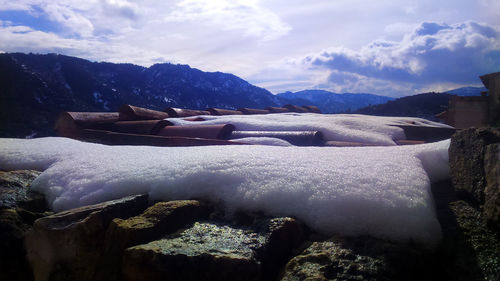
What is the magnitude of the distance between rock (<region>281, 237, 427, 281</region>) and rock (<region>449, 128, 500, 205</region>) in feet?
1.53

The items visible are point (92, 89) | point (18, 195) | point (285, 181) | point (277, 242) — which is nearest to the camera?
point (277, 242)

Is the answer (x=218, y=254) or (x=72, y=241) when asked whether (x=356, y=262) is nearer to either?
(x=218, y=254)

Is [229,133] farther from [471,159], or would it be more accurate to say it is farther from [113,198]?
[471,159]

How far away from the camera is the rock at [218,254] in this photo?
111cm

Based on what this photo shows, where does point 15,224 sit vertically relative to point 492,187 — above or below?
below

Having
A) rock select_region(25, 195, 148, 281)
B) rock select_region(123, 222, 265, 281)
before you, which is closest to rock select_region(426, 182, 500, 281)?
rock select_region(123, 222, 265, 281)

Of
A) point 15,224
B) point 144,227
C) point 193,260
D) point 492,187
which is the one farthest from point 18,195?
point 492,187

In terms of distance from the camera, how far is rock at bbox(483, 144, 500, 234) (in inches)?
42.4

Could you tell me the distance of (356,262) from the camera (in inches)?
42.8

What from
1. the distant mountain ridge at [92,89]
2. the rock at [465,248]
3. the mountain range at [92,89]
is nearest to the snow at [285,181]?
the rock at [465,248]

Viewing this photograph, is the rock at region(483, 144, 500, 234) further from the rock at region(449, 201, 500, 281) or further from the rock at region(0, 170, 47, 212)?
the rock at region(0, 170, 47, 212)

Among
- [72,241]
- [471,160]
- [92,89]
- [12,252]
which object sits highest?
[92,89]

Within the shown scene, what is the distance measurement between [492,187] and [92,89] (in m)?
54.7

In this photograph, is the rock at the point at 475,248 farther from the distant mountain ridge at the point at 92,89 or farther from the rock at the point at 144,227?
the distant mountain ridge at the point at 92,89
